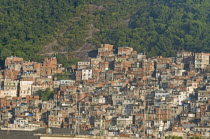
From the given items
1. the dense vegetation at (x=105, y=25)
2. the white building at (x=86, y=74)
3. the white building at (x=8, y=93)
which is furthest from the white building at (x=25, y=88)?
the dense vegetation at (x=105, y=25)

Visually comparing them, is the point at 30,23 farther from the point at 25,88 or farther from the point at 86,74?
the point at 25,88

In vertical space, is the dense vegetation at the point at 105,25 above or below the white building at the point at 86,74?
above

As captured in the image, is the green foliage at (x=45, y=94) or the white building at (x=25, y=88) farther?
the white building at (x=25, y=88)

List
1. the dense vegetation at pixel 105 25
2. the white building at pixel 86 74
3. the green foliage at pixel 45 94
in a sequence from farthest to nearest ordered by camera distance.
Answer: the dense vegetation at pixel 105 25 < the white building at pixel 86 74 < the green foliage at pixel 45 94

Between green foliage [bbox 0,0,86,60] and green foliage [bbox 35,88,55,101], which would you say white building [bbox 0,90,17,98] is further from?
green foliage [bbox 0,0,86,60]

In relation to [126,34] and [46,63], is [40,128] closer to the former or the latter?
[46,63]

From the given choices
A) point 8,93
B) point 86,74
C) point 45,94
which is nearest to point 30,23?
point 86,74

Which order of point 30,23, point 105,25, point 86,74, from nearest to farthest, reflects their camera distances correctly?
point 86,74 < point 30,23 < point 105,25

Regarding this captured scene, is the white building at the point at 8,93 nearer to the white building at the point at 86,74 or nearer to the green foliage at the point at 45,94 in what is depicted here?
the green foliage at the point at 45,94

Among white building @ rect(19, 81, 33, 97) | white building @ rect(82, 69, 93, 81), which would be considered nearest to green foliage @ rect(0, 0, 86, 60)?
white building @ rect(82, 69, 93, 81)
